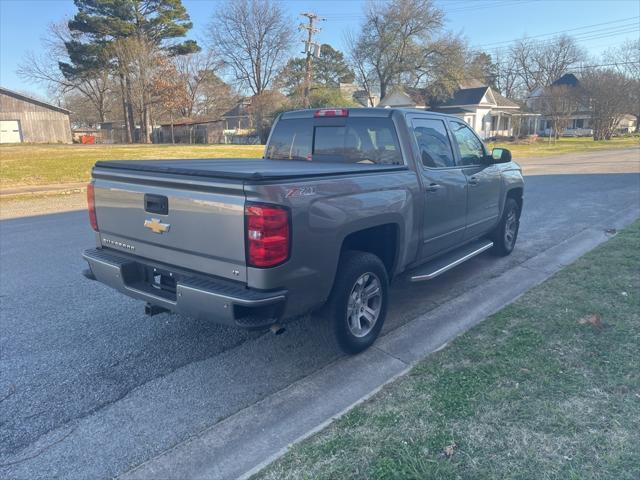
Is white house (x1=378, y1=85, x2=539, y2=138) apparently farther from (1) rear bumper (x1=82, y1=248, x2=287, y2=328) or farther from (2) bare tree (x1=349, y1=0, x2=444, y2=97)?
(1) rear bumper (x1=82, y1=248, x2=287, y2=328)

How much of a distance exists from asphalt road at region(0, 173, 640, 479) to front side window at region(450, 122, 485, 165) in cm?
142

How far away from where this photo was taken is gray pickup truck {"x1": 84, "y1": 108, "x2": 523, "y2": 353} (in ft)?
9.63

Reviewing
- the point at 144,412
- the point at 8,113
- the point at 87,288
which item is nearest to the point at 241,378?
the point at 144,412

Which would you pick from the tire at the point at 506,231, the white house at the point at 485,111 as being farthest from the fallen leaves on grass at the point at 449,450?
the white house at the point at 485,111

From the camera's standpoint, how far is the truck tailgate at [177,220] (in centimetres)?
295

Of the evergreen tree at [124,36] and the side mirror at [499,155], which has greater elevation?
the evergreen tree at [124,36]

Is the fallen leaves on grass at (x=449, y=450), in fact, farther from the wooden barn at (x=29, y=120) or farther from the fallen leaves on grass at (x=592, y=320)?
the wooden barn at (x=29, y=120)

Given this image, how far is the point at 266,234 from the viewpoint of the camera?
285 centimetres

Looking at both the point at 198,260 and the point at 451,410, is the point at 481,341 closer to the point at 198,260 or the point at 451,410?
the point at 451,410

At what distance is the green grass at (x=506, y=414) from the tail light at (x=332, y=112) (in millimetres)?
2380

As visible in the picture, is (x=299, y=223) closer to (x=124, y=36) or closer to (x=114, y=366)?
(x=114, y=366)

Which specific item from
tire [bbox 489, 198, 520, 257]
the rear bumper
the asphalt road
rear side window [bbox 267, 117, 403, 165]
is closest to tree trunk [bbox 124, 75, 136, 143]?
the asphalt road

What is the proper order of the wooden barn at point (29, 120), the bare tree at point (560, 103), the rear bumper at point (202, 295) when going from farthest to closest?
1. the bare tree at point (560, 103)
2. the wooden barn at point (29, 120)
3. the rear bumper at point (202, 295)

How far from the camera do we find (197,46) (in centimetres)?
4753
